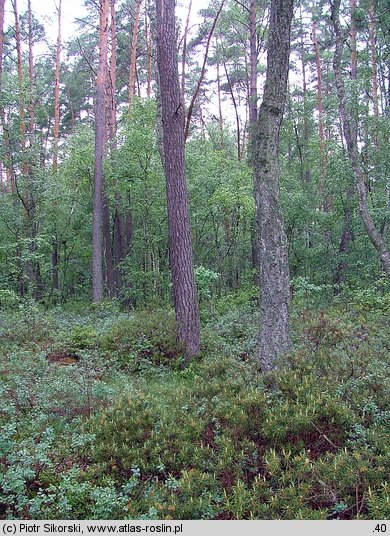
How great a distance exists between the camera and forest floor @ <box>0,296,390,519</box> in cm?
322

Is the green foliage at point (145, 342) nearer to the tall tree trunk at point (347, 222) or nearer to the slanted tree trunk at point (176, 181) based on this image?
the slanted tree trunk at point (176, 181)

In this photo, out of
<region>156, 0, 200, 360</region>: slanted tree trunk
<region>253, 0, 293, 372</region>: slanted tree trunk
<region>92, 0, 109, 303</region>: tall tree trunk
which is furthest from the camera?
<region>92, 0, 109, 303</region>: tall tree trunk

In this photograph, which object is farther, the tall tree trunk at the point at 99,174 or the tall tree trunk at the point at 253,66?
the tall tree trunk at the point at 99,174

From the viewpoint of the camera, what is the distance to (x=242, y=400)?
4324 millimetres

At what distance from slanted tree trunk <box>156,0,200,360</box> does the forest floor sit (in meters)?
1.59

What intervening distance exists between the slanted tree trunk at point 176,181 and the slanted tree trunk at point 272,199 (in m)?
2.13

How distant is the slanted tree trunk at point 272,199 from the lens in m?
5.85

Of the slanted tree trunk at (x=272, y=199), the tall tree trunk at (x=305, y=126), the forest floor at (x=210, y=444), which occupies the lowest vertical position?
the forest floor at (x=210, y=444)

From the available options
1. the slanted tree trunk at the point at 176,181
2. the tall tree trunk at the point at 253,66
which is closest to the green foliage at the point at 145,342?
the slanted tree trunk at the point at 176,181

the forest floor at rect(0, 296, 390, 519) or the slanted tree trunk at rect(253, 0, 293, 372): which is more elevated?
the slanted tree trunk at rect(253, 0, 293, 372)

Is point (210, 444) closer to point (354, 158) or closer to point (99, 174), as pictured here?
point (354, 158)

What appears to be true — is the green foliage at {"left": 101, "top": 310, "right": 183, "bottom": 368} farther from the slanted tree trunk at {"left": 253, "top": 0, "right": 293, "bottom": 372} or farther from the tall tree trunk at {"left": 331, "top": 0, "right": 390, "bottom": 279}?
the tall tree trunk at {"left": 331, "top": 0, "right": 390, "bottom": 279}

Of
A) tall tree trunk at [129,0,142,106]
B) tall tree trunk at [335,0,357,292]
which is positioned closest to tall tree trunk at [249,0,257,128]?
tall tree trunk at [335,0,357,292]
